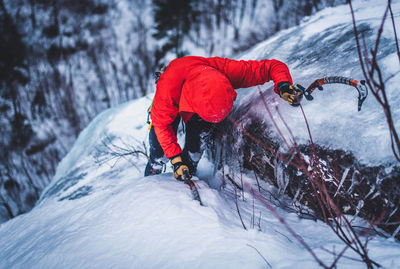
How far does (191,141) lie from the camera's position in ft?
6.98

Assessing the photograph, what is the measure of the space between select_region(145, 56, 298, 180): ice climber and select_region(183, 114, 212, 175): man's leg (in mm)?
11

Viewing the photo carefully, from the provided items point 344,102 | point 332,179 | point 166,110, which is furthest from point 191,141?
point 344,102

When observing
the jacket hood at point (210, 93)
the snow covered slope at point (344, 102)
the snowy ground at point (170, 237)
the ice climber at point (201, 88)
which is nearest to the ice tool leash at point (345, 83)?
the snow covered slope at point (344, 102)

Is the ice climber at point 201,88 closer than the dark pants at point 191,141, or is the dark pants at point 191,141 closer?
the ice climber at point 201,88

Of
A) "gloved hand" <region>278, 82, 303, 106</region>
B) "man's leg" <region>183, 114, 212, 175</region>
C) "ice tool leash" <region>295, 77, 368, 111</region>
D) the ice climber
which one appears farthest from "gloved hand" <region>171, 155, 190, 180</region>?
"ice tool leash" <region>295, 77, 368, 111</region>

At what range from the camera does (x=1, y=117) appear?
12109 millimetres

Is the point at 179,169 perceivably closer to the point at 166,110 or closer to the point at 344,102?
the point at 166,110

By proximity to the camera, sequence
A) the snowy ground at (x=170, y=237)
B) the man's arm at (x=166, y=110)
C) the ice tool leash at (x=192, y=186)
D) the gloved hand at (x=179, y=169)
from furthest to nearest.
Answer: the gloved hand at (x=179, y=169) < the man's arm at (x=166, y=110) < the ice tool leash at (x=192, y=186) < the snowy ground at (x=170, y=237)

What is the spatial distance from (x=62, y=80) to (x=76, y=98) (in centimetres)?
170

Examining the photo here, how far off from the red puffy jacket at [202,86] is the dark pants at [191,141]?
0.19 m

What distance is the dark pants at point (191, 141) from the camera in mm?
1986

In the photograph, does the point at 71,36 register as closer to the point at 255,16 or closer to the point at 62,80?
the point at 62,80

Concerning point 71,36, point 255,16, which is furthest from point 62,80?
point 255,16

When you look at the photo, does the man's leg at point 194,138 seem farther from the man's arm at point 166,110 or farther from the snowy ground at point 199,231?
the snowy ground at point 199,231
